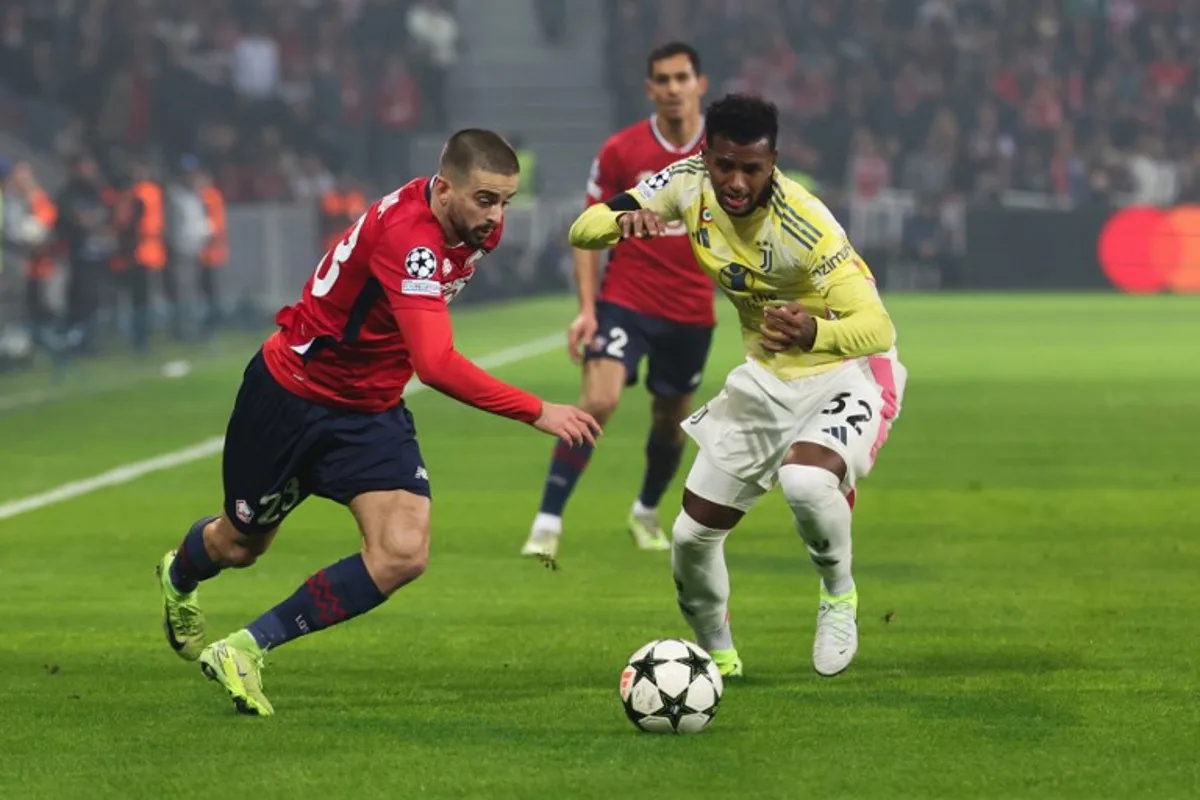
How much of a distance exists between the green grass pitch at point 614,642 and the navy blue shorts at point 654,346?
0.79m

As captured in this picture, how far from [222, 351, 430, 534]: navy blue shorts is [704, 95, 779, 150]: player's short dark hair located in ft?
4.16

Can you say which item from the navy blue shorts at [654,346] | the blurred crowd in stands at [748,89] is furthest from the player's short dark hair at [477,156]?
the blurred crowd in stands at [748,89]

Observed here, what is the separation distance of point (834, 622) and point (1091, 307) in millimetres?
26046

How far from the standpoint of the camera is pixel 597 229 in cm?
743

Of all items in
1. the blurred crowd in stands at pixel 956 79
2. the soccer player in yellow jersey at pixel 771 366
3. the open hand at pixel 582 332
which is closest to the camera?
the soccer player in yellow jersey at pixel 771 366

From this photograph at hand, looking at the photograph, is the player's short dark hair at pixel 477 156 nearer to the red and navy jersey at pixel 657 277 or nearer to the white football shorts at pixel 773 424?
the white football shorts at pixel 773 424

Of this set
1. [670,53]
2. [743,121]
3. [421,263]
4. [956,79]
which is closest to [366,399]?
[421,263]

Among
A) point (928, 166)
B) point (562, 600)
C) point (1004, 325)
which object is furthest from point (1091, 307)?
point (562, 600)

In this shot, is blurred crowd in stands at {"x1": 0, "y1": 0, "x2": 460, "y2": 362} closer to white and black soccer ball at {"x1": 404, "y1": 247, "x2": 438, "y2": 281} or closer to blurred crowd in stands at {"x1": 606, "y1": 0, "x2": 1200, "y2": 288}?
blurred crowd in stands at {"x1": 606, "y1": 0, "x2": 1200, "y2": 288}

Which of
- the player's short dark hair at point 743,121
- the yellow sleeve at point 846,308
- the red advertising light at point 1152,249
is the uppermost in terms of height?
the player's short dark hair at point 743,121

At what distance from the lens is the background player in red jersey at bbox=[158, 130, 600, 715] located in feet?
22.1

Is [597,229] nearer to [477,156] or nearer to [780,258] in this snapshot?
[780,258]

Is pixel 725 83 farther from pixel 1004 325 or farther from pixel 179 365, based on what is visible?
pixel 179 365

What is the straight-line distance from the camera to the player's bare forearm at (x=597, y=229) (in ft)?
24.4
